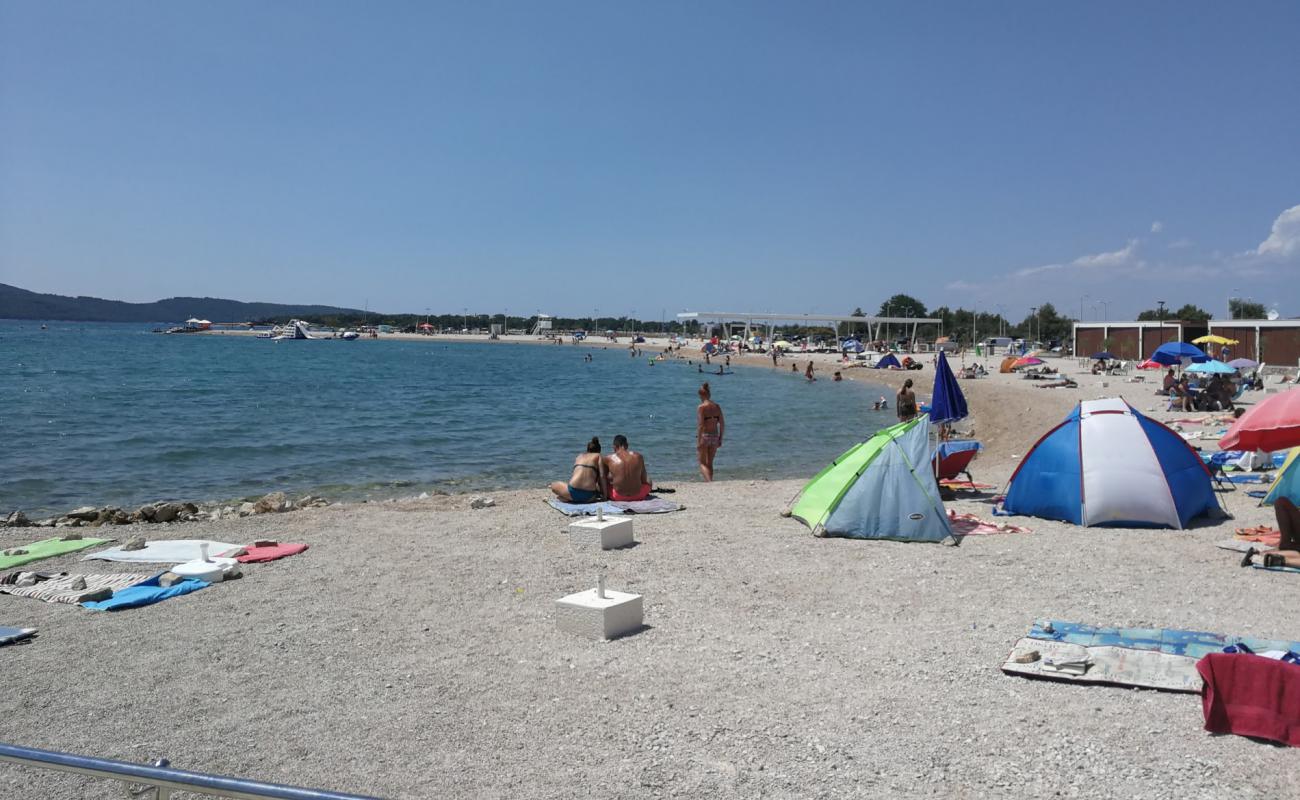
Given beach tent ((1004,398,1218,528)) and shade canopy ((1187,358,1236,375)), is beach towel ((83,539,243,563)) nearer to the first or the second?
beach tent ((1004,398,1218,528))

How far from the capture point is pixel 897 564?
881 cm

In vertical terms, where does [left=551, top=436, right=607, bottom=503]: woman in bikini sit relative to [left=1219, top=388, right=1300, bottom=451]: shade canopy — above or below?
below

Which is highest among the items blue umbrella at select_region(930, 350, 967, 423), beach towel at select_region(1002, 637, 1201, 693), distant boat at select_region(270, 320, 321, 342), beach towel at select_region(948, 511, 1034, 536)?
distant boat at select_region(270, 320, 321, 342)

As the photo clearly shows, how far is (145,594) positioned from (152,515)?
5.32 metres

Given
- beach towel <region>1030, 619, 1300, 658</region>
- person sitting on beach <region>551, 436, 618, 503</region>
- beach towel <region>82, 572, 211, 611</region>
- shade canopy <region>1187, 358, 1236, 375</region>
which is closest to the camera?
beach towel <region>1030, 619, 1300, 658</region>

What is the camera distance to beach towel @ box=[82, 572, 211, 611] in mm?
7758

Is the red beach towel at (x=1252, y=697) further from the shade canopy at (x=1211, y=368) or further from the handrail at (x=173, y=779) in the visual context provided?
the shade canopy at (x=1211, y=368)

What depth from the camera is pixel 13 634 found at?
695 cm

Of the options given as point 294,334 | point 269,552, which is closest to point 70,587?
point 269,552

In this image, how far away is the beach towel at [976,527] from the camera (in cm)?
1011

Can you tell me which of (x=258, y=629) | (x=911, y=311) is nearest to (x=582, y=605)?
(x=258, y=629)

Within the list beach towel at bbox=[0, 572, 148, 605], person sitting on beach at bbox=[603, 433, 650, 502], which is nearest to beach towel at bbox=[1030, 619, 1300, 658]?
person sitting on beach at bbox=[603, 433, 650, 502]

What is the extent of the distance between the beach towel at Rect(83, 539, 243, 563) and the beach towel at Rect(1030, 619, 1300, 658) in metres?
8.06

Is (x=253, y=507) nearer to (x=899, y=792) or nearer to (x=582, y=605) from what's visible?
(x=582, y=605)
